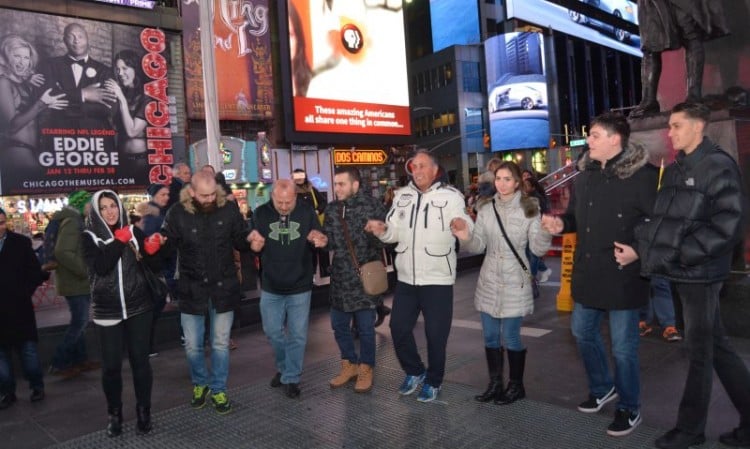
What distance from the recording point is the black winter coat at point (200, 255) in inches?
186

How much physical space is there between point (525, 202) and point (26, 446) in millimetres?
4321

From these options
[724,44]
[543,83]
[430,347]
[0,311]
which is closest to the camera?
[430,347]

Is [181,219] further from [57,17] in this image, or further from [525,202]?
[57,17]

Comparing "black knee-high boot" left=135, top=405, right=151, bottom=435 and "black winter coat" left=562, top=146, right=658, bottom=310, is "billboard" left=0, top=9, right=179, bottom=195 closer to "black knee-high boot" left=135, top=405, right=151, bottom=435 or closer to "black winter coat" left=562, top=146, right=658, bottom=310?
"black knee-high boot" left=135, top=405, right=151, bottom=435

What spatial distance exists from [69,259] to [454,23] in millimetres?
58651

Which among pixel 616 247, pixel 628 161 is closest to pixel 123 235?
pixel 616 247

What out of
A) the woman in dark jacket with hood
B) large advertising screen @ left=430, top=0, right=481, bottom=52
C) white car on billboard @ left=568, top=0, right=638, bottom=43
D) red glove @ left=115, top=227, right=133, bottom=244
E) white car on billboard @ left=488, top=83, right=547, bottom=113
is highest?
white car on billboard @ left=568, top=0, right=638, bottom=43

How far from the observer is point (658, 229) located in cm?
348

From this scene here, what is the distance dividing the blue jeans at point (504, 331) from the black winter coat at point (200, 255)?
2158mm

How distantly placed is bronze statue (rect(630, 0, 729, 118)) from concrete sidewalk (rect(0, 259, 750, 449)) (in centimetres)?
313

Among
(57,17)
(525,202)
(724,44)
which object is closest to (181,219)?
(525,202)

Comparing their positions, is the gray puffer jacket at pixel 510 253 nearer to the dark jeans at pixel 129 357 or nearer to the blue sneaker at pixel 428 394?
the blue sneaker at pixel 428 394

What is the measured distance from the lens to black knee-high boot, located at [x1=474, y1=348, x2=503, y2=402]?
4.59 meters

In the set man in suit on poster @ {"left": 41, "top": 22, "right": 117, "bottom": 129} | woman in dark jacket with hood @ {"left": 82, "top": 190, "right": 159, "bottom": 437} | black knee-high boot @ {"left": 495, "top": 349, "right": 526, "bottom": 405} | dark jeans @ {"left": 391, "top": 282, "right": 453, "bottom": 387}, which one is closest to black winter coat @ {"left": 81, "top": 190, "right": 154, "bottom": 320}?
woman in dark jacket with hood @ {"left": 82, "top": 190, "right": 159, "bottom": 437}
